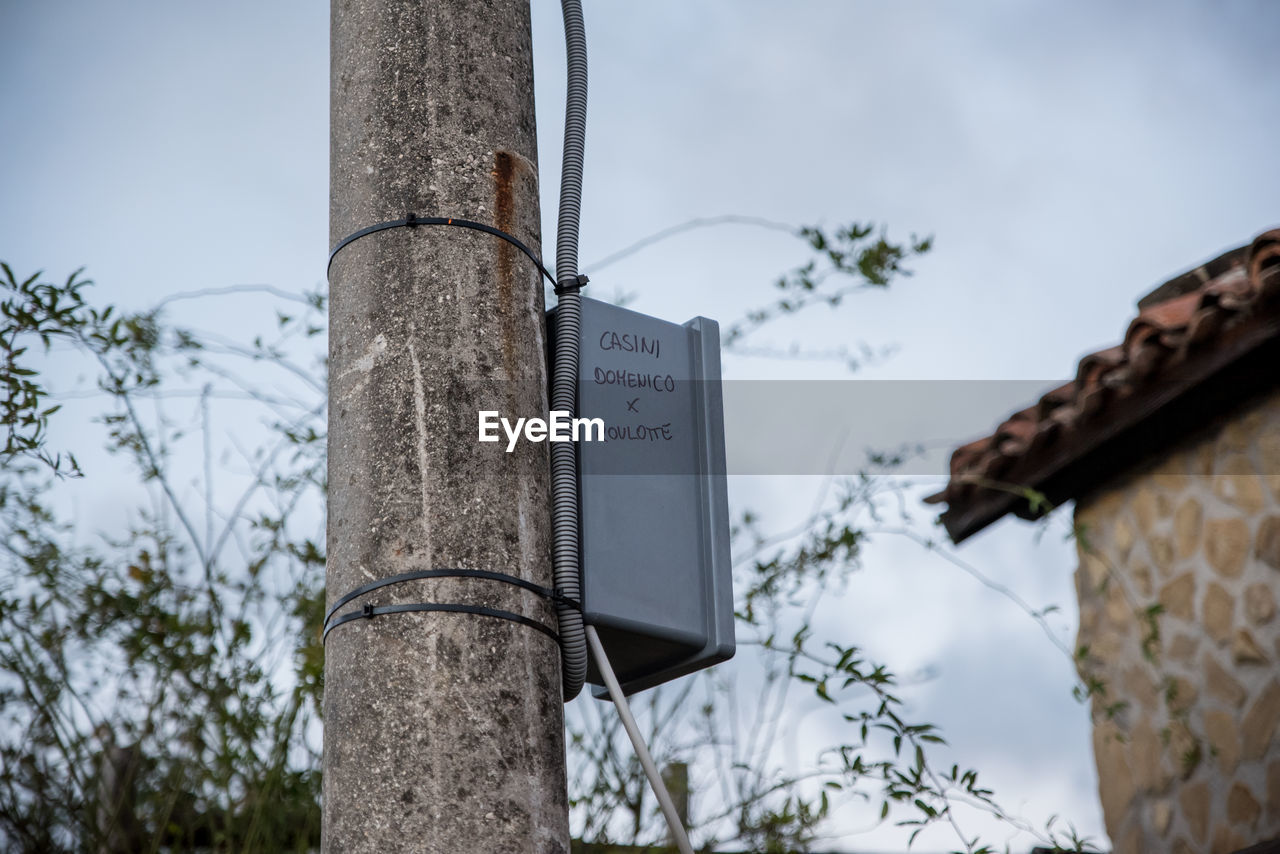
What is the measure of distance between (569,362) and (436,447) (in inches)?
9.3

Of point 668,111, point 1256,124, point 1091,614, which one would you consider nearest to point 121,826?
point 668,111

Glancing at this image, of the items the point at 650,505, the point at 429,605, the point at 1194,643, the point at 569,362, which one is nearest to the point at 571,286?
the point at 569,362

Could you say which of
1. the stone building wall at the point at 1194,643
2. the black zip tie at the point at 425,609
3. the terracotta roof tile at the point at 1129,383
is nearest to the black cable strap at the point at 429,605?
the black zip tie at the point at 425,609

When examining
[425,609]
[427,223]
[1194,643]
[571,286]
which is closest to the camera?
[425,609]

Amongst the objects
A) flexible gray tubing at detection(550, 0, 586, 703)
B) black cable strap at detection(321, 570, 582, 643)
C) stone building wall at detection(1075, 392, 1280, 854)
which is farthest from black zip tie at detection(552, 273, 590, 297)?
stone building wall at detection(1075, 392, 1280, 854)

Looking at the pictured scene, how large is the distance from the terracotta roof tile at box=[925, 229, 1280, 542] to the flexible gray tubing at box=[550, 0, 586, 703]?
2.29 meters

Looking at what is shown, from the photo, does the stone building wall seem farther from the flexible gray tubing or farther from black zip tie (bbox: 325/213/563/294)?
black zip tie (bbox: 325/213/563/294)

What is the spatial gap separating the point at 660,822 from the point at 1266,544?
227 cm

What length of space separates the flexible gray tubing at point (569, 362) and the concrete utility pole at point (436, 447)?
2 cm

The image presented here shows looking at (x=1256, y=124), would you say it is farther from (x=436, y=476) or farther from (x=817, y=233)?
(x=436, y=476)

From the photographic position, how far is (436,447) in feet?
3.92

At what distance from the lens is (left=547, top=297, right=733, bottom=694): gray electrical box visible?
4.49 feet

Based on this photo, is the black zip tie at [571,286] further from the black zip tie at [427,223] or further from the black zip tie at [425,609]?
the black zip tie at [425,609]

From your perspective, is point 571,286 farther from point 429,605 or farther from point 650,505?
point 429,605
